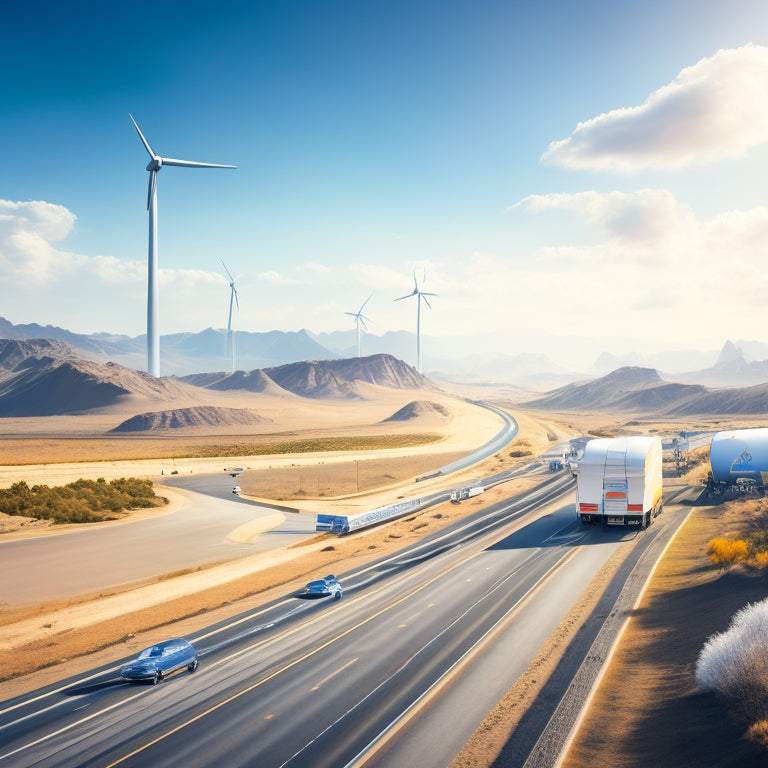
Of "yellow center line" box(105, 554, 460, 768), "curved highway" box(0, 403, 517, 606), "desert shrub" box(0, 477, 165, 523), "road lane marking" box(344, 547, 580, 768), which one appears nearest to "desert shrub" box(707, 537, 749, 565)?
"road lane marking" box(344, 547, 580, 768)

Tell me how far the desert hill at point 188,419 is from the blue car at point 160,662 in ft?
469

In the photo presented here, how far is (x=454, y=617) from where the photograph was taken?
2575 centimetres

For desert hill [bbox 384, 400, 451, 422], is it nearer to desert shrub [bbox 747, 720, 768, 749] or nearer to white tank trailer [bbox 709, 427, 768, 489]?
white tank trailer [bbox 709, 427, 768, 489]

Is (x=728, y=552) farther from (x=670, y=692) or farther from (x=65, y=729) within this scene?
(x=65, y=729)

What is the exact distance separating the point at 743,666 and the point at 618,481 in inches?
955

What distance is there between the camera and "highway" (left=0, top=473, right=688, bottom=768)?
52.8 feet

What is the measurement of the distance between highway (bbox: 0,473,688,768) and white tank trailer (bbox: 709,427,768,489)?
74.7 ft

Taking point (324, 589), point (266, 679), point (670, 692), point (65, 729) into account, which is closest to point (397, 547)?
point (324, 589)

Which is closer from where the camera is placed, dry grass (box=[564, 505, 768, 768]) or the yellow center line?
dry grass (box=[564, 505, 768, 768])

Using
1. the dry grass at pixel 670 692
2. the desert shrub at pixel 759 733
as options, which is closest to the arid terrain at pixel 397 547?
the dry grass at pixel 670 692

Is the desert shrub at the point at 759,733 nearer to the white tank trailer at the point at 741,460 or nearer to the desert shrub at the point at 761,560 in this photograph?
the desert shrub at the point at 761,560

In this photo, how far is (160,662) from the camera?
2072 cm

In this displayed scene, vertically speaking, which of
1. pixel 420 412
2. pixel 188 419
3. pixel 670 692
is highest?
pixel 420 412

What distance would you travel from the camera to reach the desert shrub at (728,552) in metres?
27.2
